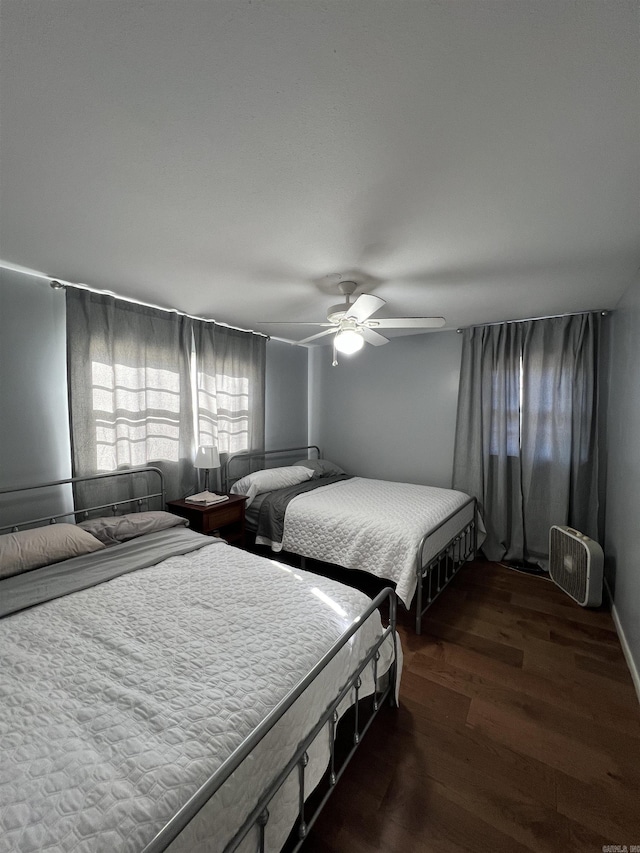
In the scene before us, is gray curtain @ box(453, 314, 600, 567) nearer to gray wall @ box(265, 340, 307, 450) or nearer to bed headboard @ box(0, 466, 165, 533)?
gray wall @ box(265, 340, 307, 450)

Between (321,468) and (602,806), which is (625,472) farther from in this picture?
(321,468)

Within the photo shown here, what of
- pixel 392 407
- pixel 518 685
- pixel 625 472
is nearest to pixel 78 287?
pixel 392 407

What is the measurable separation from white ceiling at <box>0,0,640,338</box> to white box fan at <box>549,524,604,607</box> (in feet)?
6.82

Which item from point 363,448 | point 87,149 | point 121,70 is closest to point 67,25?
point 121,70

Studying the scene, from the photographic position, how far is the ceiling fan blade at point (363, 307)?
81.5 inches

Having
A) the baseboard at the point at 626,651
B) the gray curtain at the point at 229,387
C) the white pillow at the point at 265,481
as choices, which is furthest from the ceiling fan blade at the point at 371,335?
the baseboard at the point at 626,651

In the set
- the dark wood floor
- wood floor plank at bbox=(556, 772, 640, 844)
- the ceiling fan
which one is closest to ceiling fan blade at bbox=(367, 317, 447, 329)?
the ceiling fan

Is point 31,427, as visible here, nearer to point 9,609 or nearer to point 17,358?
point 17,358

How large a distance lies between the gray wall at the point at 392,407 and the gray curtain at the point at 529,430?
0.26 meters

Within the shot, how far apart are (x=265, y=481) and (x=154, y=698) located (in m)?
2.51

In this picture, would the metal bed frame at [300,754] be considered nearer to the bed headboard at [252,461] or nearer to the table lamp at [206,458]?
the table lamp at [206,458]

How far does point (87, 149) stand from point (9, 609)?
74.2 inches

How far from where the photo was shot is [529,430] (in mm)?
3438

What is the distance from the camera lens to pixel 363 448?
4652 mm
